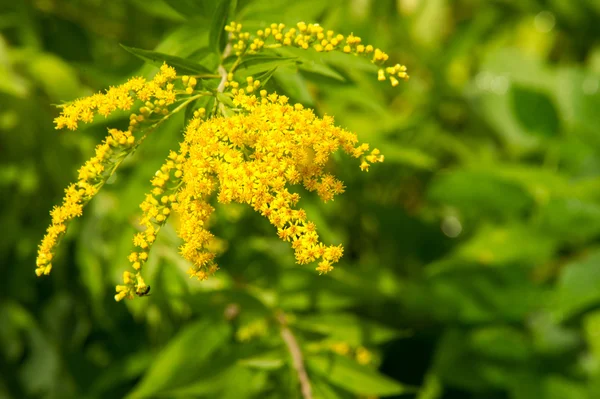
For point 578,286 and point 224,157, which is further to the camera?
point 578,286

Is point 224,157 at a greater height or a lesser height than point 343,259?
lesser

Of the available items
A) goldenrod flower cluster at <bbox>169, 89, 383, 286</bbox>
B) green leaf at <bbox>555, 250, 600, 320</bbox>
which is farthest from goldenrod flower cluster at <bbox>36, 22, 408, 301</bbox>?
green leaf at <bbox>555, 250, 600, 320</bbox>

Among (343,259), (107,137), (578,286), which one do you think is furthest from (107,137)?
(578,286)

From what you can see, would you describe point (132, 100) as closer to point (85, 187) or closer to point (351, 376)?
point (85, 187)

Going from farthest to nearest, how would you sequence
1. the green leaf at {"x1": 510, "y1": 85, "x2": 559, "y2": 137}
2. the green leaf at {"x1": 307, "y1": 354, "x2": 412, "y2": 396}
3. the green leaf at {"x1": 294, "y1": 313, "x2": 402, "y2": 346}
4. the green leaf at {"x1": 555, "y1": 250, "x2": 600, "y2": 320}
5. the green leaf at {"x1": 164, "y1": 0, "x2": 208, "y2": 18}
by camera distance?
the green leaf at {"x1": 510, "y1": 85, "x2": 559, "y2": 137}
the green leaf at {"x1": 555, "y1": 250, "x2": 600, "y2": 320}
the green leaf at {"x1": 294, "y1": 313, "x2": 402, "y2": 346}
the green leaf at {"x1": 307, "y1": 354, "x2": 412, "y2": 396}
the green leaf at {"x1": 164, "y1": 0, "x2": 208, "y2": 18}

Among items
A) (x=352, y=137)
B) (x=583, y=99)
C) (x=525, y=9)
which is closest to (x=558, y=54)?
(x=525, y=9)

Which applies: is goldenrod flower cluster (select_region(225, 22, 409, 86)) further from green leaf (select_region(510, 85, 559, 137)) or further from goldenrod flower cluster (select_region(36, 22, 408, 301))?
green leaf (select_region(510, 85, 559, 137))

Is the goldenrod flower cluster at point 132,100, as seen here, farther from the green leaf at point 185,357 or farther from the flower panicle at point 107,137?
the green leaf at point 185,357
